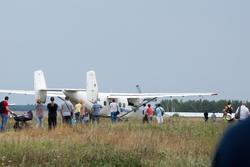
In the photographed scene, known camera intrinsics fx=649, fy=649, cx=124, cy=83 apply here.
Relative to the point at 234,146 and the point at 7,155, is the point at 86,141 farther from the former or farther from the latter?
the point at 234,146

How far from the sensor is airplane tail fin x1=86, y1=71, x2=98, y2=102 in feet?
152

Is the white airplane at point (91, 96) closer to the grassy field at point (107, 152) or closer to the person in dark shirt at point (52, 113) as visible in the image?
the person in dark shirt at point (52, 113)

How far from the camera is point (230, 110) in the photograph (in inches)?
1164

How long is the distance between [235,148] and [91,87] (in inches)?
1764

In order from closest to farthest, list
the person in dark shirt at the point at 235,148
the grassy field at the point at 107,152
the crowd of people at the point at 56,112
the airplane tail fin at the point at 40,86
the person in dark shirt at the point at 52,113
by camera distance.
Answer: the person in dark shirt at the point at 235,148 < the grassy field at the point at 107,152 < the person in dark shirt at the point at 52,113 < the crowd of people at the point at 56,112 < the airplane tail fin at the point at 40,86

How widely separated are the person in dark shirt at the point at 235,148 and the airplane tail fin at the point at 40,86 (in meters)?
42.9

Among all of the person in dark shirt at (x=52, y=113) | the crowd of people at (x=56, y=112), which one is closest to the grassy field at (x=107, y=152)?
the crowd of people at (x=56, y=112)

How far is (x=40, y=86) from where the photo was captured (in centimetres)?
4744

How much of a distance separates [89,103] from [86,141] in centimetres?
3050

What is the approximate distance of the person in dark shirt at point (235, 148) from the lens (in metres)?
2.41

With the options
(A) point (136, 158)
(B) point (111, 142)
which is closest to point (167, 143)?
(B) point (111, 142)

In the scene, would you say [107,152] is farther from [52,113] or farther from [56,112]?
[56,112]

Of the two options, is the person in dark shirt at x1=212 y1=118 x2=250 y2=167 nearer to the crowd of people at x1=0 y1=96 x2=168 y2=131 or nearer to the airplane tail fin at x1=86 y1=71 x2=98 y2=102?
the crowd of people at x1=0 y1=96 x2=168 y2=131

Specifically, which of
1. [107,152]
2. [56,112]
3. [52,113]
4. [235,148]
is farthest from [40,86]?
[235,148]
